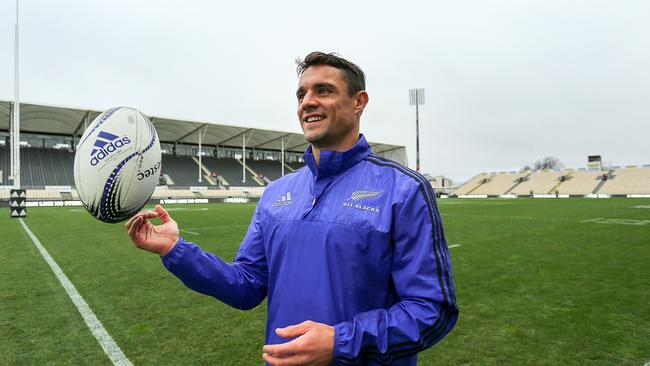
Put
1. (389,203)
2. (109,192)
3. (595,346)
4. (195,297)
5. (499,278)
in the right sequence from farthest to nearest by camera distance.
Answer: (499,278) → (195,297) → (595,346) → (109,192) → (389,203)

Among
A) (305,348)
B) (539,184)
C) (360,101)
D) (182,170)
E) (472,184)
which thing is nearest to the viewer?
(305,348)

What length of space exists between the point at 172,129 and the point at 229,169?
10.3m

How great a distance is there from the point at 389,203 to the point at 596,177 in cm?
6698

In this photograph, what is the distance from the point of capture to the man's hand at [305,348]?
1.13 m

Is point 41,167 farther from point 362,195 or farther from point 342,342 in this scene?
point 342,342

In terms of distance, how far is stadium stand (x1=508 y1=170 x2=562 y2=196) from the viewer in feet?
184

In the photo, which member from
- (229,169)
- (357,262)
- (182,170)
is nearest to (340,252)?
(357,262)

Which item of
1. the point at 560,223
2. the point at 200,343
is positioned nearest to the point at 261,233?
the point at 200,343

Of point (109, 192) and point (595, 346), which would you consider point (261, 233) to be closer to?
point (109, 192)

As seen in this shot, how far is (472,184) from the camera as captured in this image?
65938 millimetres

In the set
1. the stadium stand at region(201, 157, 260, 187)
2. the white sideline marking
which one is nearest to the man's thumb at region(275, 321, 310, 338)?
the white sideline marking

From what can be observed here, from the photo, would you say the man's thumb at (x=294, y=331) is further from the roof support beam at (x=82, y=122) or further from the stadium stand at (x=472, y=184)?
the stadium stand at (x=472, y=184)

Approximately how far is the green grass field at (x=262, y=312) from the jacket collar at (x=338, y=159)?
2.26 metres

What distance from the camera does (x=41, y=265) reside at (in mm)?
6891
